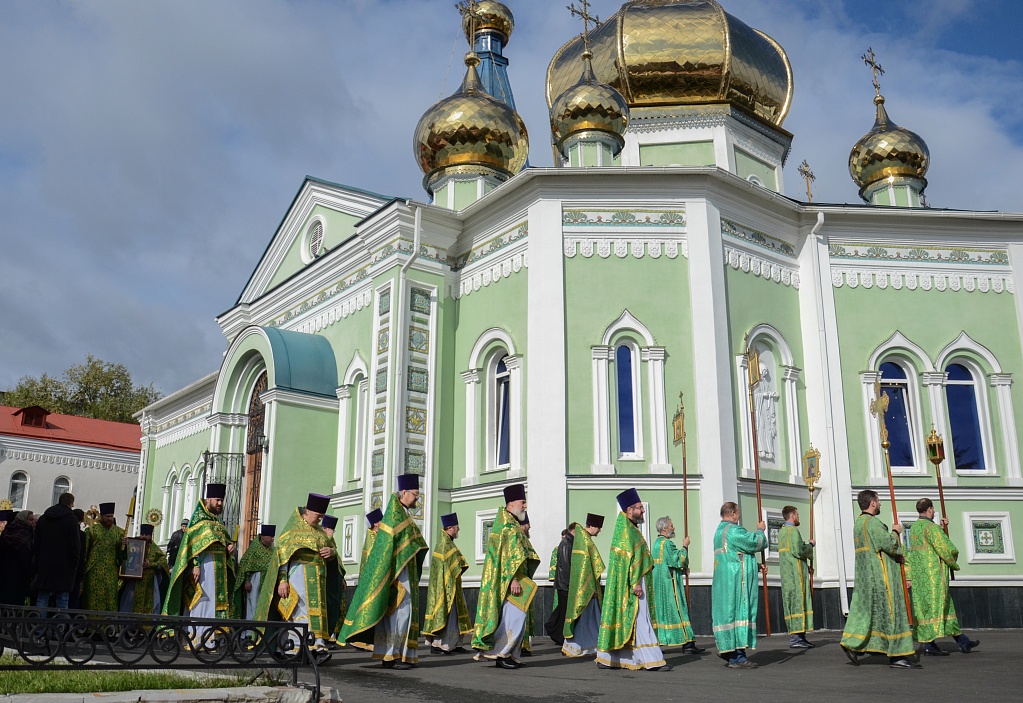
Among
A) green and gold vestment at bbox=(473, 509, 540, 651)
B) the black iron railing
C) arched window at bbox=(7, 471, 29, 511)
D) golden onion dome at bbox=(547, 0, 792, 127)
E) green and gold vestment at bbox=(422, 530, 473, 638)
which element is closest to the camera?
the black iron railing

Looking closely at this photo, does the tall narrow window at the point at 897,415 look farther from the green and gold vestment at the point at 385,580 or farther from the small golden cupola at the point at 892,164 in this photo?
the green and gold vestment at the point at 385,580

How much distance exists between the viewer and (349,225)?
671 inches

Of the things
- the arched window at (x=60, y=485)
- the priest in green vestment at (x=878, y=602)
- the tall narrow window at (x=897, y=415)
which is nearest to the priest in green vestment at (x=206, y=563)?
the priest in green vestment at (x=878, y=602)

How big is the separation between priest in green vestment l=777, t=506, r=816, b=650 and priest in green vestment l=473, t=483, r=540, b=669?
319cm

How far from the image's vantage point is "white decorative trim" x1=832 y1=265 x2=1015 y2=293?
14.9 meters

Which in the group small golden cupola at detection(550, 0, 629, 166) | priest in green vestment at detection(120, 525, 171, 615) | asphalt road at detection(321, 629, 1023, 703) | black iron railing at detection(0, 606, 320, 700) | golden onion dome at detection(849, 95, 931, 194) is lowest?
asphalt road at detection(321, 629, 1023, 703)

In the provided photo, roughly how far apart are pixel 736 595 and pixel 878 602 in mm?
1144

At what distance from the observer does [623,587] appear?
837 cm

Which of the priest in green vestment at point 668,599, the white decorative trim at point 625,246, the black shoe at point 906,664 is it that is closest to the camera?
the black shoe at point 906,664

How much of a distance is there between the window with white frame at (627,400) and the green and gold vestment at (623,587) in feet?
14.8

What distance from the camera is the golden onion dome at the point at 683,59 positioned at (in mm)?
17250

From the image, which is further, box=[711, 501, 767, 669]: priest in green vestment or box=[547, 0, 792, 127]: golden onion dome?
box=[547, 0, 792, 127]: golden onion dome

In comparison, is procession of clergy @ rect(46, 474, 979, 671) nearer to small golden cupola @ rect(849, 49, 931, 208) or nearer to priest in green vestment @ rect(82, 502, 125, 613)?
priest in green vestment @ rect(82, 502, 125, 613)

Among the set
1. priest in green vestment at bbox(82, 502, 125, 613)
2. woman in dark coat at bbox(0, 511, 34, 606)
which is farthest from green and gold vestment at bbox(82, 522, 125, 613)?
woman in dark coat at bbox(0, 511, 34, 606)
